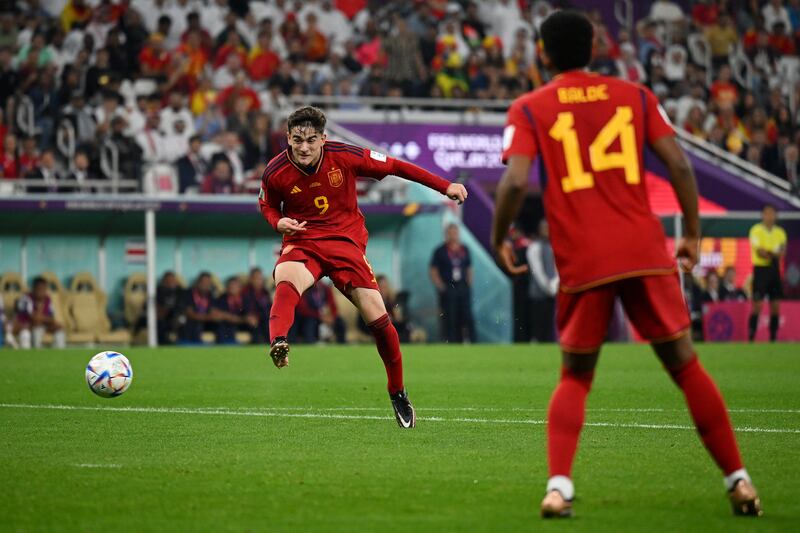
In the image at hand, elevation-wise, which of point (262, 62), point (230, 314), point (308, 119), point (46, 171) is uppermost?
point (262, 62)

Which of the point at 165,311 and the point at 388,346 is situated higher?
the point at 165,311

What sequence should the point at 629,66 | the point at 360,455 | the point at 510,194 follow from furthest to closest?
the point at 629,66
the point at 360,455
the point at 510,194

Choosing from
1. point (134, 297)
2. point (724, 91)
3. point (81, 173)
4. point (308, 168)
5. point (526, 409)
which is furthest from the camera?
point (724, 91)

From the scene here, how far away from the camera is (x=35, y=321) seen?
2306 cm

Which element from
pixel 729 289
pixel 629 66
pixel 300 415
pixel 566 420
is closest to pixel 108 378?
pixel 300 415

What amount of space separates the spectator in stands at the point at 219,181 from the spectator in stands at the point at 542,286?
552 cm

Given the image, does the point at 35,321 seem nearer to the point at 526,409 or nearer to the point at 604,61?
the point at 604,61

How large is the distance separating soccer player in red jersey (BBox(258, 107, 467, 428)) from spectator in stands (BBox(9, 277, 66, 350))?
1364cm

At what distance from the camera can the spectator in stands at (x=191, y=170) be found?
78.8 feet

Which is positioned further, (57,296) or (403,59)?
(403,59)

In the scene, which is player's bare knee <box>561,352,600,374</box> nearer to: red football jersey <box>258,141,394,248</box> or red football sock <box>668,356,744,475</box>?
red football sock <box>668,356,744,475</box>

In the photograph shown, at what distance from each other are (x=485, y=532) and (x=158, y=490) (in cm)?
183

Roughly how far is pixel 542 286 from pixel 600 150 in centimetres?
1938

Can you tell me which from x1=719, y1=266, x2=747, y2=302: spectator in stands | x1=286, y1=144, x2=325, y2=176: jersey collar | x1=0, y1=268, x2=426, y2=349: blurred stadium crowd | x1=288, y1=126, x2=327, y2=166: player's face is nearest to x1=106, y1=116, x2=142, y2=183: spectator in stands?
x1=0, y1=268, x2=426, y2=349: blurred stadium crowd
